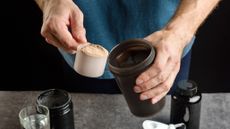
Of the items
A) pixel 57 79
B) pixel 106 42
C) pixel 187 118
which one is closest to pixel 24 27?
pixel 57 79

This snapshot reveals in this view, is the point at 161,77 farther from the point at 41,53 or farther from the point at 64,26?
the point at 41,53

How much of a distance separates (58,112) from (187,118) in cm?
28

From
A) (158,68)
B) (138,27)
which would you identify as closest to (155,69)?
(158,68)

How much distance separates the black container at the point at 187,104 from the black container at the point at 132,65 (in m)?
0.08

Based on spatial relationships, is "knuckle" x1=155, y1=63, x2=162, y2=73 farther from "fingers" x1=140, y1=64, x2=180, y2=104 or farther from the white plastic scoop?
the white plastic scoop

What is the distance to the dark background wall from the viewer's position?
6.21ft

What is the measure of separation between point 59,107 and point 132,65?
0.22 meters

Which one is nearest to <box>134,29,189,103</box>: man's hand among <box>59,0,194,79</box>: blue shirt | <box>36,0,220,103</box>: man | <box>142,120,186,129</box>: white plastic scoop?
<box>36,0,220,103</box>: man

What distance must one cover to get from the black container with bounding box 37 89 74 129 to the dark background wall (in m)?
0.81

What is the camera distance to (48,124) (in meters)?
1.01

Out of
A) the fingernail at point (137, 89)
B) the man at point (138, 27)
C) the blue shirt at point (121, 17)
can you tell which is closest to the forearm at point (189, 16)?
the man at point (138, 27)

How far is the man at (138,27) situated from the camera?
0.97 metres

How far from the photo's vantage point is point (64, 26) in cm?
107

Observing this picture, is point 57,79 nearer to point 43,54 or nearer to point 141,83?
A: point 43,54
